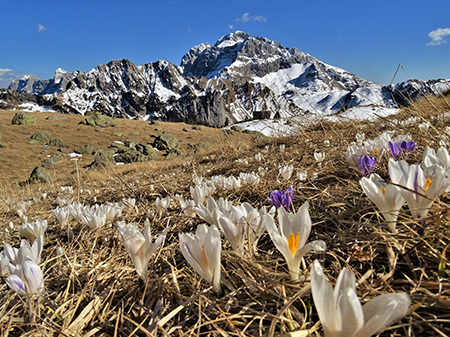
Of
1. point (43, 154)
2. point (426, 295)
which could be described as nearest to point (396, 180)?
point (426, 295)

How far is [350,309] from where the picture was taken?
0.44 meters

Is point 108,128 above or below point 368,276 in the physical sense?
above

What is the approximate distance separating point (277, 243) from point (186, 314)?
34cm

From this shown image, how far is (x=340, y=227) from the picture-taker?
110 cm

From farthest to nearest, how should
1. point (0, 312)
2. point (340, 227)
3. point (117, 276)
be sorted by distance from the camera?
point (340, 227) → point (117, 276) → point (0, 312)

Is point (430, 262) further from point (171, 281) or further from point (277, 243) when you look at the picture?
point (171, 281)

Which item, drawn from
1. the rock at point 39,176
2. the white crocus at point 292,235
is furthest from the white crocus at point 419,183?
the rock at point 39,176

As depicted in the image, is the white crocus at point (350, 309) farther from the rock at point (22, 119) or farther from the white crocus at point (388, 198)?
the rock at point (22, 119)

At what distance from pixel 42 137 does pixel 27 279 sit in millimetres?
20305

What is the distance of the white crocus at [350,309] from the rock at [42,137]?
809 inches

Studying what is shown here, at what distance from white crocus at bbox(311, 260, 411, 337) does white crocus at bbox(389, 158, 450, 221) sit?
0.44m

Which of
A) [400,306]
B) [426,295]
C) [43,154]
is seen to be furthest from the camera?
[43,154]

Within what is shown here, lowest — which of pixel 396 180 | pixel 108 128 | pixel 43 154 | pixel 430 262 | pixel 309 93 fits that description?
pixel 430 262

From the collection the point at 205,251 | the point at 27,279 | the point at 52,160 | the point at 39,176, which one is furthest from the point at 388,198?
the point at 52,160
